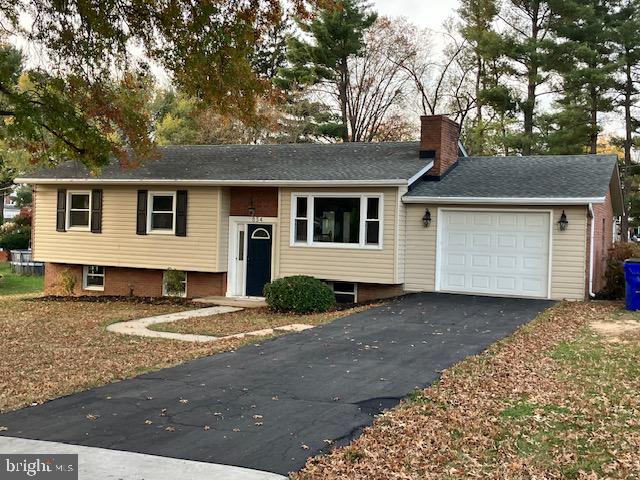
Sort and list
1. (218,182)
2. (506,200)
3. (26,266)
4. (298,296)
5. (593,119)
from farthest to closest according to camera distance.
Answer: (593,119) < (26,266) < (218,182) < (506,200) < (298,296)

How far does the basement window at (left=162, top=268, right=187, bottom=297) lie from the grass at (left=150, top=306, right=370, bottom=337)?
4.14 m

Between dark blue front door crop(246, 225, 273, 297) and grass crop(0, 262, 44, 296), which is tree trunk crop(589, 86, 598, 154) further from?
grass crop(0, 262, 44, 296)

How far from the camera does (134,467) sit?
197 inches

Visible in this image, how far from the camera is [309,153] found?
2055cm

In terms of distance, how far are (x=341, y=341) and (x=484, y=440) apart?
17.0 ft

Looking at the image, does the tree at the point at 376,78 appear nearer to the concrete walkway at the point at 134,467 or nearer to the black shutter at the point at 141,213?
the black shutter at the point at 141,213

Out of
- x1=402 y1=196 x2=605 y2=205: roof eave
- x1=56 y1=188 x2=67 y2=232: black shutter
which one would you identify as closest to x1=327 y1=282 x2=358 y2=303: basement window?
x1=402 y1=196 x2=605 y2=205: roof eave

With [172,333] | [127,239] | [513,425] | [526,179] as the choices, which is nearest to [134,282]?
[127,239]

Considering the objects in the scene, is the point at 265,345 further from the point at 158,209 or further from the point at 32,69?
the point at 158,209

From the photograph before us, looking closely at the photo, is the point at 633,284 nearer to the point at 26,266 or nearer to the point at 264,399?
the point at 264,399

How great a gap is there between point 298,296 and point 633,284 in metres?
7.37

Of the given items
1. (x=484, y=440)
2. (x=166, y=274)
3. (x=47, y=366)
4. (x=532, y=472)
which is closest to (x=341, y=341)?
(x=47, y=366)

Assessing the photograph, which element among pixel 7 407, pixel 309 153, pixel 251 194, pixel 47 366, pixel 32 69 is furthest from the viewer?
pixel 309 153

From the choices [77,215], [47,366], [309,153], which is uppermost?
[309,153]
